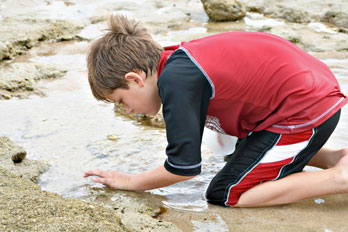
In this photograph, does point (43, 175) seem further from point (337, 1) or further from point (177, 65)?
point (337, 1)

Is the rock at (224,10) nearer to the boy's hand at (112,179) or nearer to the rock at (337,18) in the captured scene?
the rock at (337,18)

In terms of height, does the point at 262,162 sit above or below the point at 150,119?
above

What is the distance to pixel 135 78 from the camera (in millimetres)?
1810

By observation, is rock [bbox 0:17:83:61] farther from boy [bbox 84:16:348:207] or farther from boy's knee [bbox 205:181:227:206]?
boy's knee [bbox 205:181:227:206]

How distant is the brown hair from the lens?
183cm

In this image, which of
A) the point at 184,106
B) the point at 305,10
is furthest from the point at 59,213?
the point at 305,10

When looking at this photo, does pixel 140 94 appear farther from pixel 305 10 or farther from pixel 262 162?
pixel 305 10

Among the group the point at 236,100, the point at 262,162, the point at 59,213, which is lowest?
the point at 262,162

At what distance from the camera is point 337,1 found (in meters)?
6.04

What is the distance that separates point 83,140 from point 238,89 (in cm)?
121

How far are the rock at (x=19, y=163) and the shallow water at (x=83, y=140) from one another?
45mm

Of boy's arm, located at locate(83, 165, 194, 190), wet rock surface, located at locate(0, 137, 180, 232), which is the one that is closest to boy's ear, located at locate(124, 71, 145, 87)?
boy's arm, located at locate(83, 165, 194, 190)

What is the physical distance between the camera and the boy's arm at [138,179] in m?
1.93

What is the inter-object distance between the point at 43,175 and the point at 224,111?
102cm
